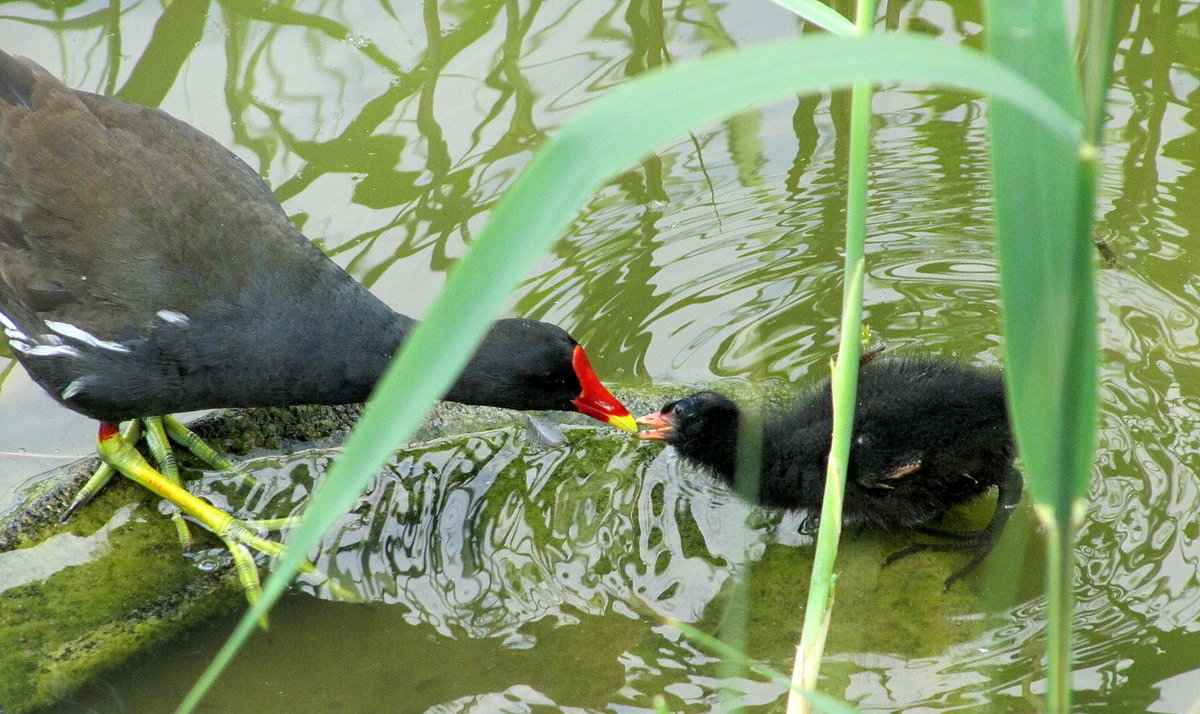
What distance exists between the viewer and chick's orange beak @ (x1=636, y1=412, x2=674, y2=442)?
3.29m

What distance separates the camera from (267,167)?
15.1 ft

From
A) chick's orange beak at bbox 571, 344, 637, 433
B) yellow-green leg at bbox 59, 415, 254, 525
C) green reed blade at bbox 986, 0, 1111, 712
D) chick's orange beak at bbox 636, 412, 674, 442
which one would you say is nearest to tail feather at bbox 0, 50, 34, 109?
yellow-green leg at bbox 59, 415, 254, 525

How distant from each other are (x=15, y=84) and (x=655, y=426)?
6.52 feet

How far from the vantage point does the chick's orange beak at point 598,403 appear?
3.40m

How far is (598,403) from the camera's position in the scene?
343cm

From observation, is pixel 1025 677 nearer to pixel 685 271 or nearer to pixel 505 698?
pixel 505 698

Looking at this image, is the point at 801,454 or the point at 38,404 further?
the point at 38,404

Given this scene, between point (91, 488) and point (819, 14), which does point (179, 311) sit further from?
point (819, 14)

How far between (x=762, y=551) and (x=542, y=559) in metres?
0.54

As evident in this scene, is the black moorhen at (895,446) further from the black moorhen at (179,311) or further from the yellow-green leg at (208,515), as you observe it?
the yellow-green leg at (208,515)

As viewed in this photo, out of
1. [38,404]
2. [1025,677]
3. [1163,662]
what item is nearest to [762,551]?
[1025,677]

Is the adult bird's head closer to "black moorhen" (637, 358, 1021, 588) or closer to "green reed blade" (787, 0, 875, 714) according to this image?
"black moorhen" (637, 358, 1021, 588)

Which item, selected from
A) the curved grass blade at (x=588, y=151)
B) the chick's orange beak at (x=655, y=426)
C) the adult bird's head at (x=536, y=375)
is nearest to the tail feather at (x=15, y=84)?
the adult bird's head at (x=536, y=375)

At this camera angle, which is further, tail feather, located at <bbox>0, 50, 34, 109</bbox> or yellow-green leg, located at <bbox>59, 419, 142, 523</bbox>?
tail feather, located at <bbox>0, 50, 34, 109</bbox>
